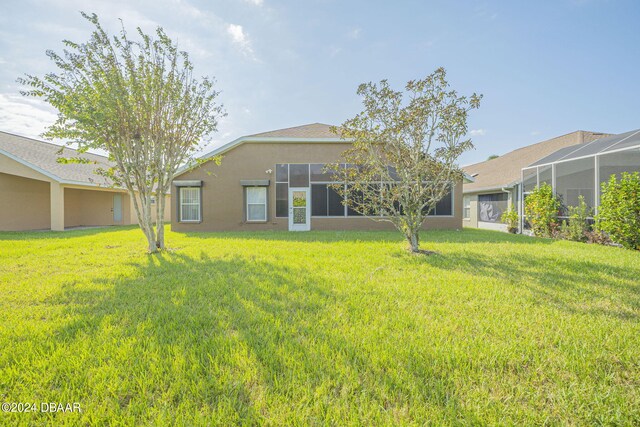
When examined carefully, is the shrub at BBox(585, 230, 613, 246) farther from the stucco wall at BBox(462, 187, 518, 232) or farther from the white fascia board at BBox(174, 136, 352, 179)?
the white fascia board at BBox(174, 136, 352, 179)

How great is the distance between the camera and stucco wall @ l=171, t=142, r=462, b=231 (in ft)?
44.9

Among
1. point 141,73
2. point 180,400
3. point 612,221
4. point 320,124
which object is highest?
point 320,124

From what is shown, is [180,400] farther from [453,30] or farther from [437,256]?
[453,30]

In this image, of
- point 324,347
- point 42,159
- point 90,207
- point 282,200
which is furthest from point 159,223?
point 90,207

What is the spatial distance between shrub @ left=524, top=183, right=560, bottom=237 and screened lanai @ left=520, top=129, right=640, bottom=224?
389mm

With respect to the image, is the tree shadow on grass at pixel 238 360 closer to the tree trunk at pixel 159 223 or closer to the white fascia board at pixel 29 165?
the tree trunk at pixel 159 223

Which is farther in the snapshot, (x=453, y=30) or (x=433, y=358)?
(x=453, y=30)

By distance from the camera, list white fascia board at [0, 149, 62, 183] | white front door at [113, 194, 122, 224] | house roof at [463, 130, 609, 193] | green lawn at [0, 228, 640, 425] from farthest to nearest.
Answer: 1. white front door at [113, 194, 122, 224]
2. house roof at [463, 130, 609, 193]
3. white fascia board at [0, 149, 62, 183]
4. green lawn at [0, 228, 640, 425]

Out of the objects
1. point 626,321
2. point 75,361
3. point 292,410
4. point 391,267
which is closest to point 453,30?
point 391,267

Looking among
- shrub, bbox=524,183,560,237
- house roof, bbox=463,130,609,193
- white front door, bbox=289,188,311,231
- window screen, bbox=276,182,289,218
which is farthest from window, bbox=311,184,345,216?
house roof, bbox=463,130,609,193

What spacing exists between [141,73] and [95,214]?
14814 millimetres

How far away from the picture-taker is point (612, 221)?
8.24 metres

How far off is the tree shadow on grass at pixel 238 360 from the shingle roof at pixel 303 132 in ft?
36.3

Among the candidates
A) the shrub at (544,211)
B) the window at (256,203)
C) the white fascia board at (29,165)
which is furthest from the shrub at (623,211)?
the white fascia board at (29,165)
